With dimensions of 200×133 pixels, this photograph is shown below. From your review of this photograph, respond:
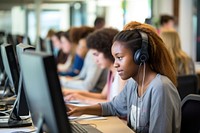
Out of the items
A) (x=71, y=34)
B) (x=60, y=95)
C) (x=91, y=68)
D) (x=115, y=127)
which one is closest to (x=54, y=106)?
(x=60, y=95)

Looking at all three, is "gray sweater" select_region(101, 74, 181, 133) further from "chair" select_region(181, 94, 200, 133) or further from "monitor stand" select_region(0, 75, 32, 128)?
"monitor stand" select_region(0, 75, 32, 128)

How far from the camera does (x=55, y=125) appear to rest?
1227 mm

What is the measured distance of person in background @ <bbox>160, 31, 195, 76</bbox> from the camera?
13.5 ft

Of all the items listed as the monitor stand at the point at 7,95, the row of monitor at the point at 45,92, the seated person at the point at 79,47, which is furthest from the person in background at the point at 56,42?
the row of monitor at the point at 45,92

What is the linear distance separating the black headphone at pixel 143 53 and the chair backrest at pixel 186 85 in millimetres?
957

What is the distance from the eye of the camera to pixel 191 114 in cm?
198

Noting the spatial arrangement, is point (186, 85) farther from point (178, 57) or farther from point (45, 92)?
point (45, 92)

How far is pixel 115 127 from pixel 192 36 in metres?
5.04

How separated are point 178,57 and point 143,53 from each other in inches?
91.4

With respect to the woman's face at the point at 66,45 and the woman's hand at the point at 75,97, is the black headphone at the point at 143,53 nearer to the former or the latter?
the woman's hand at the point at 75,97

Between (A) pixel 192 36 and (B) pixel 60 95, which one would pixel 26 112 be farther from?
(A) pixel 192 36

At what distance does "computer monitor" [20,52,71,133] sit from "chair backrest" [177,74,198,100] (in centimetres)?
164

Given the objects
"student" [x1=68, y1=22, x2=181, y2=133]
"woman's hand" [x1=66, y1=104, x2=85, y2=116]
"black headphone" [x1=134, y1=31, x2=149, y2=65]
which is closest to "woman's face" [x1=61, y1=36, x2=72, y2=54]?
"woman's hand" [x1=66, y1=104, x2=85, y2=116]

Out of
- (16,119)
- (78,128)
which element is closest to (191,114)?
(78,128)
